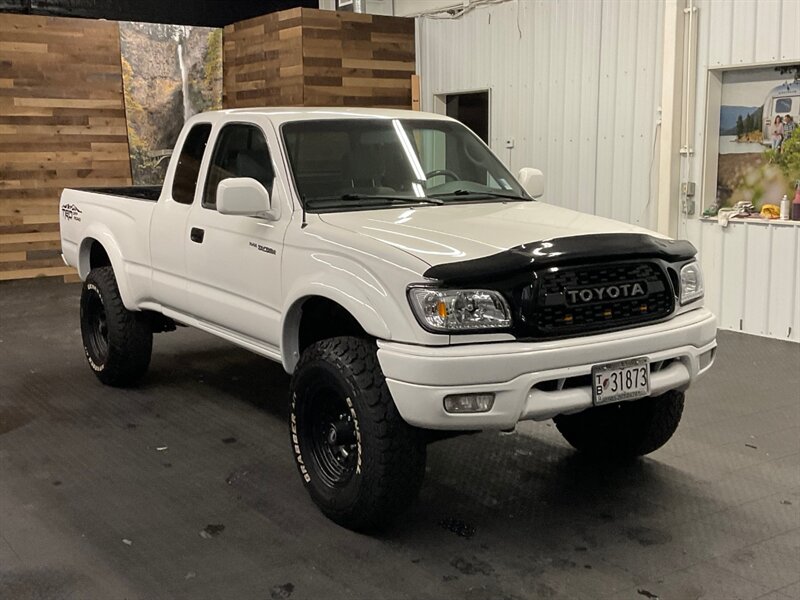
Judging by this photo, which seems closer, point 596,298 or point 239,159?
point 596,298

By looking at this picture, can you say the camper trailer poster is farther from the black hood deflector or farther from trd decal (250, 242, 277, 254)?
trd decal (250, 242, 277, 254)

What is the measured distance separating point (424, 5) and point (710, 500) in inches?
332

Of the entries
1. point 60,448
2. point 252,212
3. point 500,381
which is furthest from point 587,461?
point 60,448

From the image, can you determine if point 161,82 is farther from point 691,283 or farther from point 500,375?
point 500,375

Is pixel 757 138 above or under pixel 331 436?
above

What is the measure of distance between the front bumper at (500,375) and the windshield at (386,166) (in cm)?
113

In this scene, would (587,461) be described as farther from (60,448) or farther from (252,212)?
(60,448)

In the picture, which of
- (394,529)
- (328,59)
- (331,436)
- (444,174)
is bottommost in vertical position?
(394,529)

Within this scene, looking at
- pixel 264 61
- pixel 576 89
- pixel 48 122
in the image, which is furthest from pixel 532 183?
pixel 48 122

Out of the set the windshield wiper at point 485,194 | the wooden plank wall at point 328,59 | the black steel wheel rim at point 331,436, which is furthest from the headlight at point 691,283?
the wooden plank wall at point 328,59

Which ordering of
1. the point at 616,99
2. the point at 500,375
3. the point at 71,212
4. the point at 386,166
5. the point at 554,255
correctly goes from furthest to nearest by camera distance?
the point at 616,99 → the point at 71,212 → the point at 386,166 → the point at 554,255 → the point at 500,375

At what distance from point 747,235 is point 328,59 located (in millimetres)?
5216

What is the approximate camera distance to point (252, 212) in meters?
3.87

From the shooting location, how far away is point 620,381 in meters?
3.32
